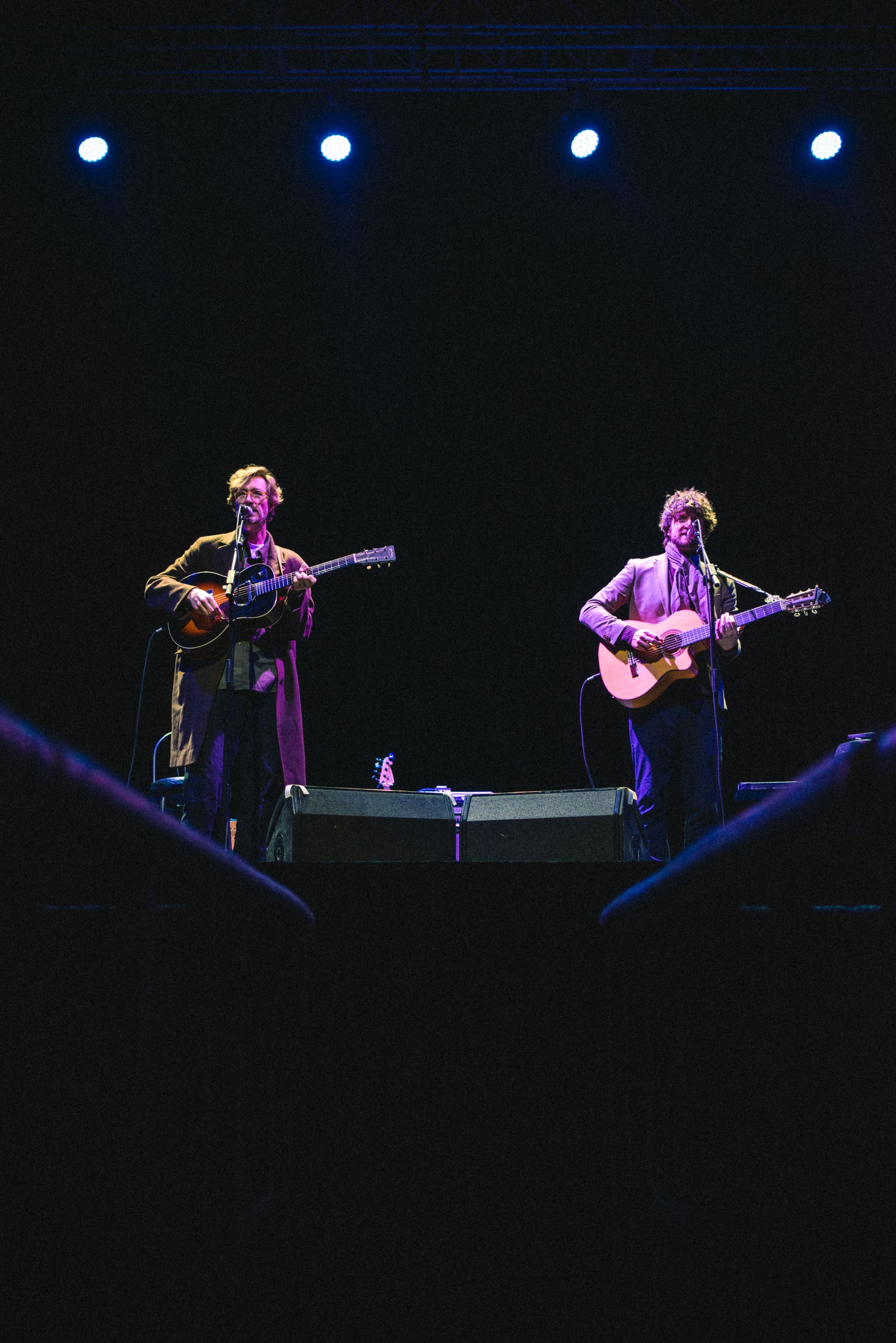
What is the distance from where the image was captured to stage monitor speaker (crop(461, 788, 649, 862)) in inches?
148

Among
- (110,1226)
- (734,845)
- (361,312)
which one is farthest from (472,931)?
(361,312)

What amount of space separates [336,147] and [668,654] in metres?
3.57

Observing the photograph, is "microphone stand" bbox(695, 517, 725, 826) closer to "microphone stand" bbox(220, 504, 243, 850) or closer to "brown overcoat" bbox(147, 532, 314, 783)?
"brown overcoat" bbox(147, 532, 314, 783)

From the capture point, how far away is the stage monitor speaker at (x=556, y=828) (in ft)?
12.3

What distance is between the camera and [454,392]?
6719 mm

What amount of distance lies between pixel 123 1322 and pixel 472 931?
1.66 m

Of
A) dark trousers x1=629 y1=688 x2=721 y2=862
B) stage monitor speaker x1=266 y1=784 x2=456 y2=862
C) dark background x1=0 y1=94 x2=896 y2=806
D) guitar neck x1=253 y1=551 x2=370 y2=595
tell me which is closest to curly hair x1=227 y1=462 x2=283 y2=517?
guitar neck x1=253 y1=551 x2=370 y2=595

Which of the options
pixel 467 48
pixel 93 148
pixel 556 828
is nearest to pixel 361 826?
pixel 556 828

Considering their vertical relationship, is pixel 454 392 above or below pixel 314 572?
above

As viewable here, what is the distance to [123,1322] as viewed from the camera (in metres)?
1.02

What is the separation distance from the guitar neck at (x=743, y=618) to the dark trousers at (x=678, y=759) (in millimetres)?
252

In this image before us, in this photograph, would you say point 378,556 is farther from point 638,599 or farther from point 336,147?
point 336,147

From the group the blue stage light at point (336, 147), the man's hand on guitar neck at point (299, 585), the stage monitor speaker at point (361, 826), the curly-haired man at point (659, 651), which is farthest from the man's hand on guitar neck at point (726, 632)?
the blue stage light at point (336, 147)

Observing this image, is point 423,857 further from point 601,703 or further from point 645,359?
point 645,359
